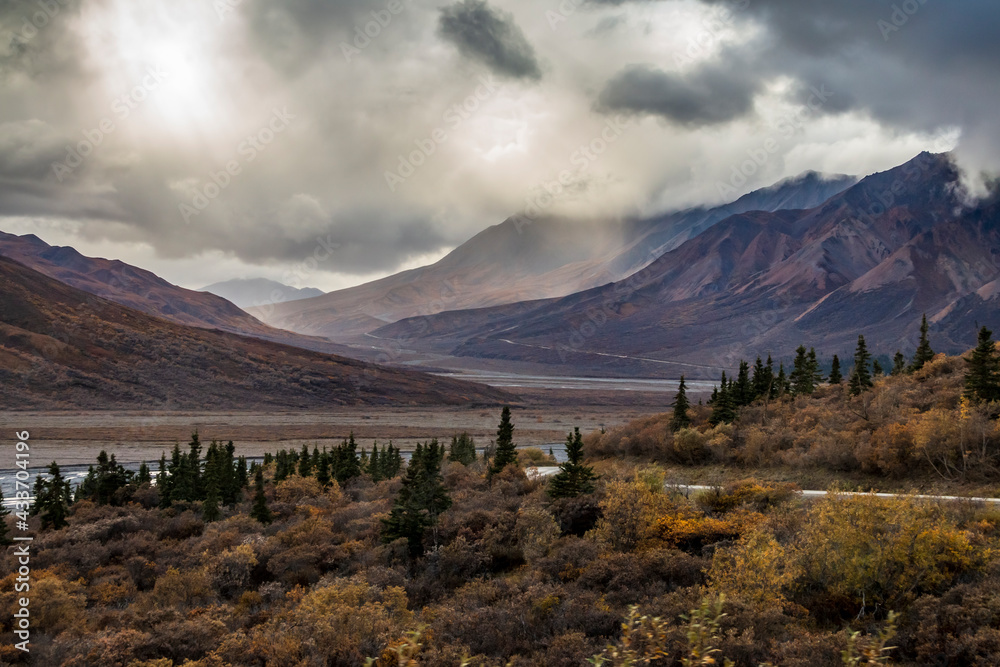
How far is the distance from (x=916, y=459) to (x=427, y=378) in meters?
143

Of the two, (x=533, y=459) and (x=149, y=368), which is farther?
(x=149, y=368)

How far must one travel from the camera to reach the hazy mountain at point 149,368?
115688mm

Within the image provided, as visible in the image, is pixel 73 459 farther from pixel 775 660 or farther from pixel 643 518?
pixel 775 660

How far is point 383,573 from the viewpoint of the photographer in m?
19.9

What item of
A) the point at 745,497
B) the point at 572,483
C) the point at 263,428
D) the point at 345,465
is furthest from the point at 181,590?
the point at 263,428

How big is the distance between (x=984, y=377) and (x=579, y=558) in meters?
21.6

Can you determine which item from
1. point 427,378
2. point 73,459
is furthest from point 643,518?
point 427,378

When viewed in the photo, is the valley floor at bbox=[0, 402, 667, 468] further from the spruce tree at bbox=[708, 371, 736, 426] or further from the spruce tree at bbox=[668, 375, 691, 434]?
the spruce tree at bbox=[708, 371, 736, 426]

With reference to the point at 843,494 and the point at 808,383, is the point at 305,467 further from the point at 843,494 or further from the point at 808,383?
the point at 808,383

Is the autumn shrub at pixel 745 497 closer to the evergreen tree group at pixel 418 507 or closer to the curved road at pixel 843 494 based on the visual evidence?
the curved road at pixel 843 494

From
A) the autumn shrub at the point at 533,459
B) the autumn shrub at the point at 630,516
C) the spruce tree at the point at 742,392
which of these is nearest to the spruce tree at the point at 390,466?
the autumn shrub at the point at 533,459

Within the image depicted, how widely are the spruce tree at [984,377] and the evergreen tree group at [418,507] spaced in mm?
23874

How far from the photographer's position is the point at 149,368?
131m

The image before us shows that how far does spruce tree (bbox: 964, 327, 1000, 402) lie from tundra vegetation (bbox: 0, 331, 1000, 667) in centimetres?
14
